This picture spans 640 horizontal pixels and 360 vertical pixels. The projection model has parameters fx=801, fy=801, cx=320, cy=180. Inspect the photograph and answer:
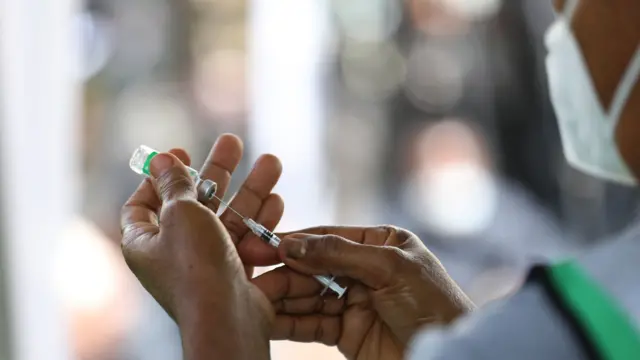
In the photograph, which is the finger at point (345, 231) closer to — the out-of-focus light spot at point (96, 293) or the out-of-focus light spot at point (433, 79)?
the out-of-focus light spot at point (96, 293)

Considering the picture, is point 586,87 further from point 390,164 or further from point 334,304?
point 390,164

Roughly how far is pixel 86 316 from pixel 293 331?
1.44m

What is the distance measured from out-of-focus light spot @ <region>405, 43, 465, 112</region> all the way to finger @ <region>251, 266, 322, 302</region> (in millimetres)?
2188

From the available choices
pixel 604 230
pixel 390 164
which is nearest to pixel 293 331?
pixel 390 164

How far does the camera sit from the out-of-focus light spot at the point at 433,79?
309cm

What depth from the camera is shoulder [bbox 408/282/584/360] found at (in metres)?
0.53

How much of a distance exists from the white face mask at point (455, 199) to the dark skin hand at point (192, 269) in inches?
85.1

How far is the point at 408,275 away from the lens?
0.94 meters

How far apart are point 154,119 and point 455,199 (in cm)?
119

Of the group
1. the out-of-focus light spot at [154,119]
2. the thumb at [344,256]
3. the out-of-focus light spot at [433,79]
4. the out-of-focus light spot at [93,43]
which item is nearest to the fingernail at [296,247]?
the thumb at [344,256]

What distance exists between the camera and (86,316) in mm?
2309

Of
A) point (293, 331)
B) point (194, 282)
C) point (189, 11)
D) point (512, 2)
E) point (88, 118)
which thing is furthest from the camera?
point (512, 2)

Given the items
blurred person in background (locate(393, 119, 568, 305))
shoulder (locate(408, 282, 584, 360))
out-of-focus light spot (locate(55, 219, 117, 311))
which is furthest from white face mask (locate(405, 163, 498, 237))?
shoulder (locate(408, 282, 584, 360))

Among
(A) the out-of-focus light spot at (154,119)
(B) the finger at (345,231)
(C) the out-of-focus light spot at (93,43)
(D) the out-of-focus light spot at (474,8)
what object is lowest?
(A) the out-of-focus light spot at (154,119)
